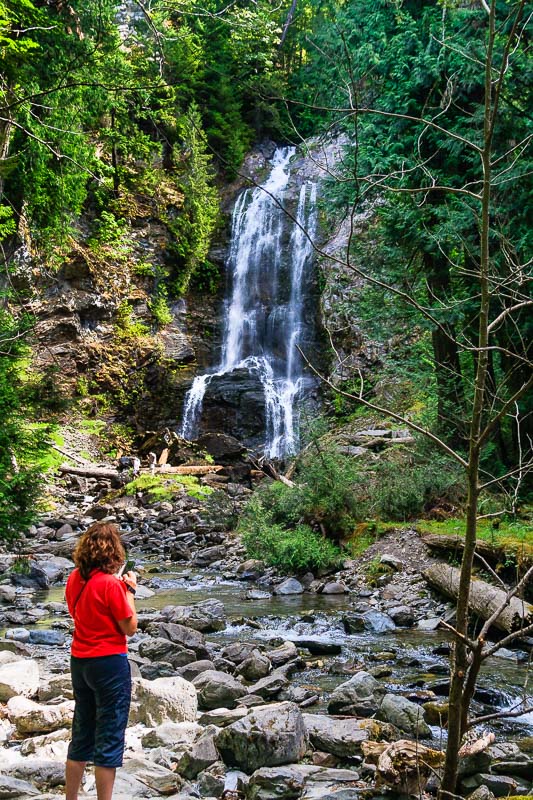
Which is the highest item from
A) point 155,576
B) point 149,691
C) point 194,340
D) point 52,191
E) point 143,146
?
point 143,146

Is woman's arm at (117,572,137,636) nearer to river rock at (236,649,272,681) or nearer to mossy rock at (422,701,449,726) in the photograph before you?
mossy rock at (422,701,449,726)

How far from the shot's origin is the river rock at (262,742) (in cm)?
412

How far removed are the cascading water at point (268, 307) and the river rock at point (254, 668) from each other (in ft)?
58.5

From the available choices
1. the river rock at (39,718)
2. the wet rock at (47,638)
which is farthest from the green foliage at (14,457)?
A: the river rock at (39,718)

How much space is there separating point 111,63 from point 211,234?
58.4ft

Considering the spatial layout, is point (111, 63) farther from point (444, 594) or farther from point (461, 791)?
point (461, 791)

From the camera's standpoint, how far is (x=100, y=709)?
3229 mm

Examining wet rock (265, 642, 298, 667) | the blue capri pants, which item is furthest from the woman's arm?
wet rock (265, 642, 298, 667)

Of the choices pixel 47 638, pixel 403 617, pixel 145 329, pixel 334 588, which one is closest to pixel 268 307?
pixel 145 329

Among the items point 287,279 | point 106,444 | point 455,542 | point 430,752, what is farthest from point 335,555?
point 287,279

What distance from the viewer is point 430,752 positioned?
12.3 feet

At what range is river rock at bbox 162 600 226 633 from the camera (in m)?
8.13

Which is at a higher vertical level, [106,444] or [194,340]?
[194,340]

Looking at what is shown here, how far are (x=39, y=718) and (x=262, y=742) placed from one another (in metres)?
1.60
